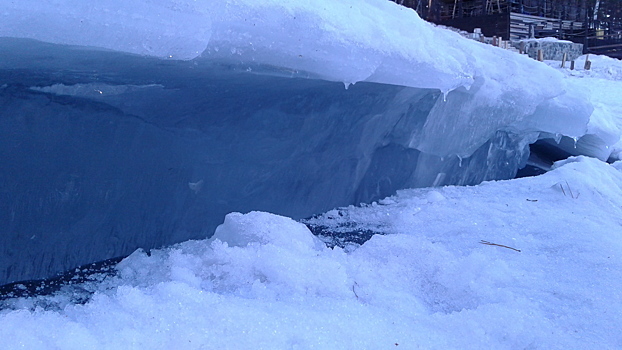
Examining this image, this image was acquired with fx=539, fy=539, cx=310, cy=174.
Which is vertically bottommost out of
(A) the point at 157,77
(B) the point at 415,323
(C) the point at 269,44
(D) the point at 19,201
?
(B) the point at 415,323

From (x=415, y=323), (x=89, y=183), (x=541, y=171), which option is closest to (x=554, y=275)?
(x=415, y=323)

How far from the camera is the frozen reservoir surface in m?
1.46

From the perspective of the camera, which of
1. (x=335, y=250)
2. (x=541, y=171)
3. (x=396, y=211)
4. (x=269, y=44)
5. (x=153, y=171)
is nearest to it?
(x=269, y=44)

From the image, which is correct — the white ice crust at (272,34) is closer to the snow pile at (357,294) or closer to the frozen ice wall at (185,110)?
the frozen ice wall at (185,110)

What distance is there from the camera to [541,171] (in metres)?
5.10

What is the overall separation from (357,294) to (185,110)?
1045 mm

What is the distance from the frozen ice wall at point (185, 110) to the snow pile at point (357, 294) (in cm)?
27

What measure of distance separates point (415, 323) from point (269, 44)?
105 cm

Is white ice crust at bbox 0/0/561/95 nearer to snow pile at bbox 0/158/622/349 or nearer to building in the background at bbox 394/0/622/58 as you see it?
snow pile at bbox 0/158/622/349

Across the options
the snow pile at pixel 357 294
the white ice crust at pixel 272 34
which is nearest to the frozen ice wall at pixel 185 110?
the white ice crust at pixel 272 34

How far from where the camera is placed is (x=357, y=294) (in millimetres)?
1738

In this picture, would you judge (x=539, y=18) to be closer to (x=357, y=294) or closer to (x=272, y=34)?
(x=272, y=34)

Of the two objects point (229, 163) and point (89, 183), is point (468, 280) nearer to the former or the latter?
Answer: point (229, 163)

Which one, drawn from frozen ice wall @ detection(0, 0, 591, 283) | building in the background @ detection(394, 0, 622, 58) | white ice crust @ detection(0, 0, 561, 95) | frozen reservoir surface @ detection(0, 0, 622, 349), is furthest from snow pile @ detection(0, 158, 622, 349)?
building in the background @ detection(394, 0, 622, 58)
